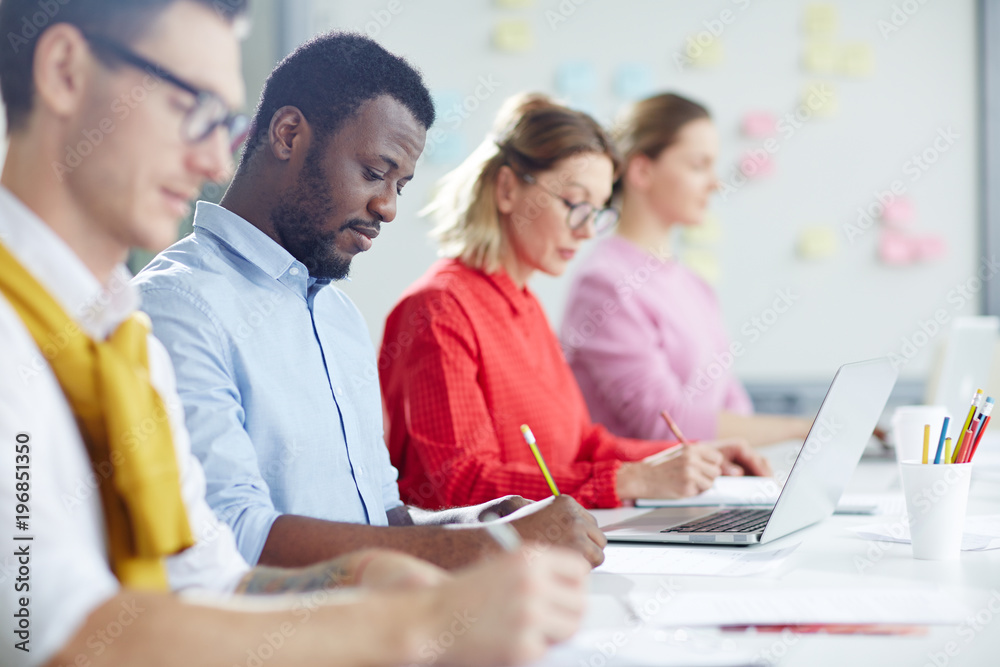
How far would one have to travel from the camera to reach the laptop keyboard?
1182mm

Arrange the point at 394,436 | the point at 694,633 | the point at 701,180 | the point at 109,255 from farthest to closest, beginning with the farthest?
the point at 701,180, the point at 394,436, the point at 694,633, the point at 109,255

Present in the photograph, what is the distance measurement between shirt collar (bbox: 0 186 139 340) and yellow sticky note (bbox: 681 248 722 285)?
2622mm

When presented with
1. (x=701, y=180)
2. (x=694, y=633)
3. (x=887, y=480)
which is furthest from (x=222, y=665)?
(x=701, y=180)

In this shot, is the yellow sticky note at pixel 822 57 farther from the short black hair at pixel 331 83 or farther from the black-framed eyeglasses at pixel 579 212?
the short black hair at pixel 331 83

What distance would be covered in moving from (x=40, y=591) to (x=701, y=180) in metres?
2.08

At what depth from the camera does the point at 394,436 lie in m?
1.52

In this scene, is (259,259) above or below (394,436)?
above

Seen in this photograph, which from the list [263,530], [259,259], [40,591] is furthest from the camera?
Result: [259,259]

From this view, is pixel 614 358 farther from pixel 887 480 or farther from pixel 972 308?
pixel 972 308

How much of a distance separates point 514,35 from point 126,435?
2.69 m

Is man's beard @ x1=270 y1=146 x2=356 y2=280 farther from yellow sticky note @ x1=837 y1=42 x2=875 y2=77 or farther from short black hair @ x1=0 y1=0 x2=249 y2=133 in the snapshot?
yellow sticky note @ x1=837 y1=42 x2=875 y2=77

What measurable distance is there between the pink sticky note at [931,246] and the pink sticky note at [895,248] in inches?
0.9

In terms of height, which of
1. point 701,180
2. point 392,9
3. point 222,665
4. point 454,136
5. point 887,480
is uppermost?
point 392,9

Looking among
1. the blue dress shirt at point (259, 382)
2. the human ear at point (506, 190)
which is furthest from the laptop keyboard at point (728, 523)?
the human ear at point (506, 190)
